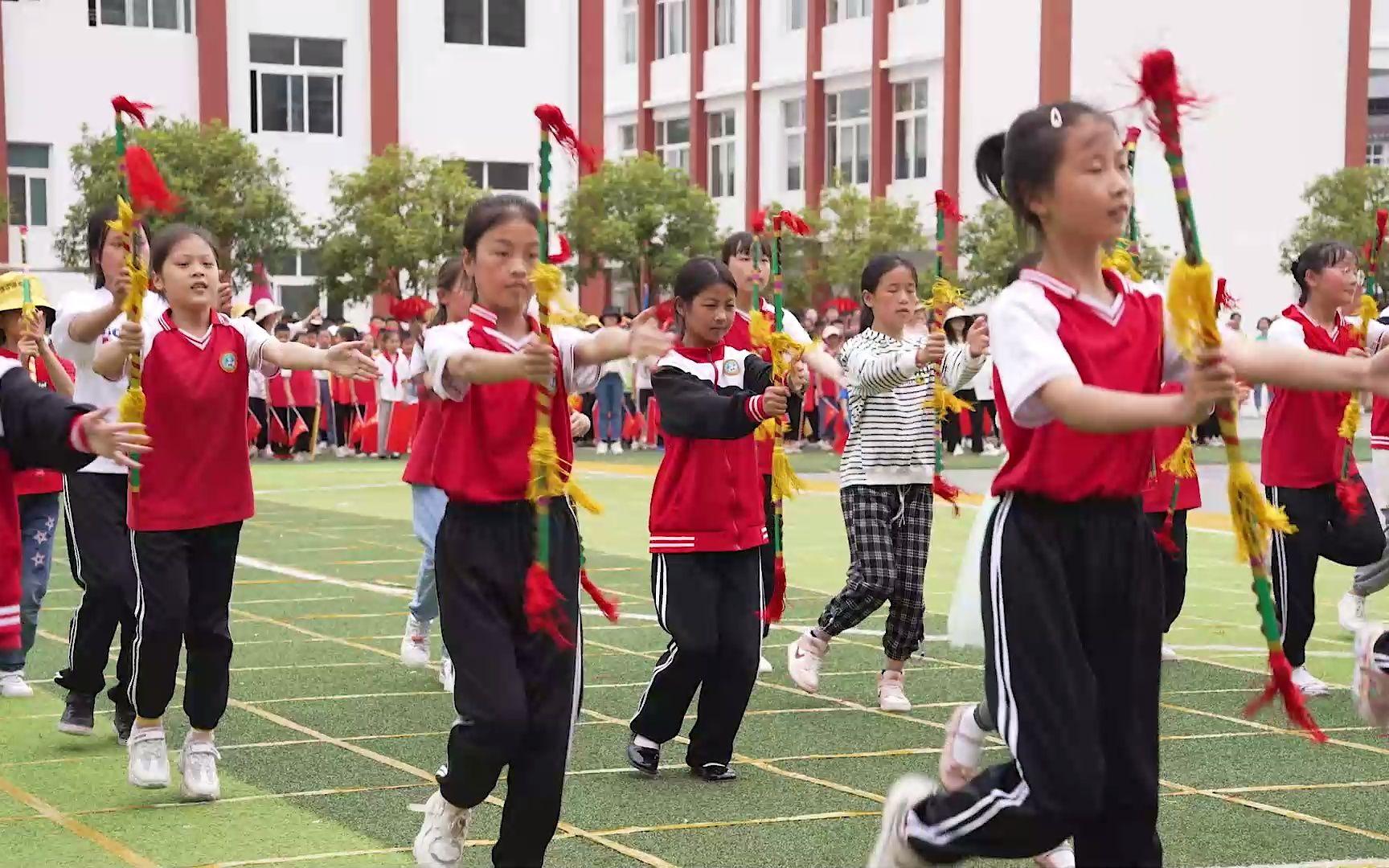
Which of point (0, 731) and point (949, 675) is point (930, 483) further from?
point (0, 731)

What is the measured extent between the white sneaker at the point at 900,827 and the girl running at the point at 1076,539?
18 cm

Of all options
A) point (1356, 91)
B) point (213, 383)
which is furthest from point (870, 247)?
point (213, 383)

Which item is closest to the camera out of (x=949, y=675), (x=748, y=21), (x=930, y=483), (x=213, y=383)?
(x=213, y=383)

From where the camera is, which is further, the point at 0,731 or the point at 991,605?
the point at 0,731

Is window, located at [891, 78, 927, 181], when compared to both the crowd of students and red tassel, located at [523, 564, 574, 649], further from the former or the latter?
red tassel, located at [523, 564, 574, 649]

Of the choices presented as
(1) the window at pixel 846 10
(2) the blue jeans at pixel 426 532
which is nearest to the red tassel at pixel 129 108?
(2) the blue jeans at pixel 426 532

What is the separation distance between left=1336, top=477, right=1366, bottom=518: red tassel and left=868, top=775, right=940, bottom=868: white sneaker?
4327 millimetres

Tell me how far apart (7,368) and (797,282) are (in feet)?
103

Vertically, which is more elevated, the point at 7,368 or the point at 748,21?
the point at 748,21

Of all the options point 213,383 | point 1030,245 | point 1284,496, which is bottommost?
point 1284,496

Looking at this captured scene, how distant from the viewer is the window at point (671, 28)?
4950 cm

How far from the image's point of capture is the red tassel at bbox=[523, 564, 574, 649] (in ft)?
16.5

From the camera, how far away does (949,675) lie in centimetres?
893

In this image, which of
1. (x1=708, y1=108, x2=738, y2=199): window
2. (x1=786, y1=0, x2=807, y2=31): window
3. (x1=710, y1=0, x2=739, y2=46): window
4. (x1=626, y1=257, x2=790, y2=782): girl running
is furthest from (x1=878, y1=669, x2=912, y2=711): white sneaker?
(x1=710, y1=0, x2=739, y2=46): window
